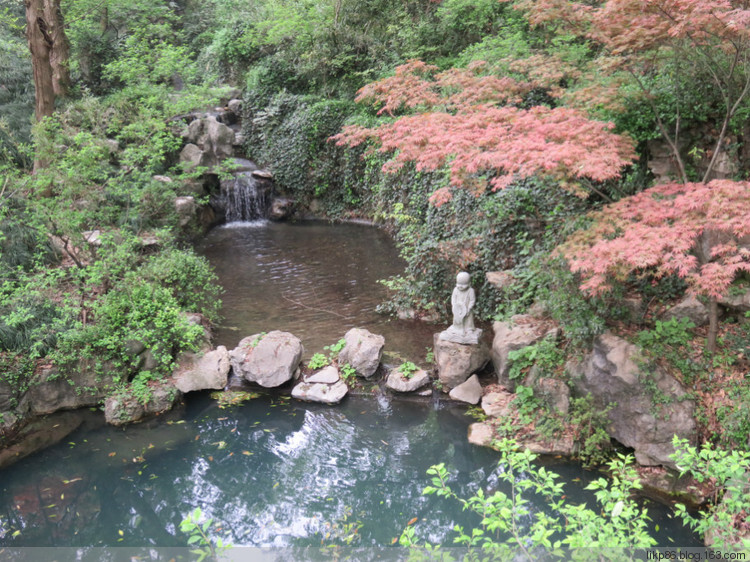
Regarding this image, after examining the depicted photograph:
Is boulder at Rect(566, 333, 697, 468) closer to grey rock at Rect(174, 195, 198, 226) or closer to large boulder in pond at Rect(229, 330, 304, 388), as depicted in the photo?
large boulder in pond at Rect(229, 330, 304, 388)

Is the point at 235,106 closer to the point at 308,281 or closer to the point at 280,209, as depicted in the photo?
the point at 280,209

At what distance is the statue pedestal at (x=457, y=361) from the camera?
7.33 meters

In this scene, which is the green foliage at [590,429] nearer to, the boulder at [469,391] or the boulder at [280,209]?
the boulder at [469,391]

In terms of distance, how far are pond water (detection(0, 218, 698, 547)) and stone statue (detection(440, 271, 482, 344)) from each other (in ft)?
3.25

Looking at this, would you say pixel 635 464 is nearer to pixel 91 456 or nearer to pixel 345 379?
pixel 345 379

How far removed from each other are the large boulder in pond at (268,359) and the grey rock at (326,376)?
337 millimetres

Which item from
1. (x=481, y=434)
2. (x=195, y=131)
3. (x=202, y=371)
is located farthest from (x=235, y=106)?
(x=481, y=434)

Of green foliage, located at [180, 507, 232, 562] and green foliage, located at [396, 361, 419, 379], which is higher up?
green foliage, located at [180, 507, 232, 562]

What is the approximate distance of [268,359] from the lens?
7617 millimetres

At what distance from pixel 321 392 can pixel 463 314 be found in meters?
2.48

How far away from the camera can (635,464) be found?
570 cm

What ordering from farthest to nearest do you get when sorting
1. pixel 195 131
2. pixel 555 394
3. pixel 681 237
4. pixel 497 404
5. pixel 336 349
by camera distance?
pixel 195 131 → pixel 336 349 → pixel 497 404 → pixel 555 394 → pixel 681 237

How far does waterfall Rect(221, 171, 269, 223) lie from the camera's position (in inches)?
657

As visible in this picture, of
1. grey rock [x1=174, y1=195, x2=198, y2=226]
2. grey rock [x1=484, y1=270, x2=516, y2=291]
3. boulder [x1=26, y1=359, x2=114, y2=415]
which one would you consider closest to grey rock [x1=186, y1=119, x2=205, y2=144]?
grey rock [x1=174, y1=195, x2=198, y2=226]
